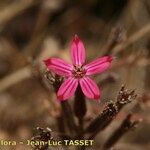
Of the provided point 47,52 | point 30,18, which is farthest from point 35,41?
point 30,18

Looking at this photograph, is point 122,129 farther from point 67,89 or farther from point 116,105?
point 67,89

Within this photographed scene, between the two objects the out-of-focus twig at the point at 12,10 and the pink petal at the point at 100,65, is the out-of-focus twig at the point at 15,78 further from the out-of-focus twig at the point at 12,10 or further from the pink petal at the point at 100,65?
the pink petal at the point at 100,65

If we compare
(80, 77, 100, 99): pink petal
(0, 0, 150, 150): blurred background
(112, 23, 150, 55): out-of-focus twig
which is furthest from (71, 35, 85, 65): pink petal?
(112, 23, 150, 55): out-of-focus twig

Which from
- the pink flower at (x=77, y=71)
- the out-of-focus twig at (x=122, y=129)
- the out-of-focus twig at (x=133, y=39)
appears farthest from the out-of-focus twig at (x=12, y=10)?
the pink flower at (x=77, y=71)

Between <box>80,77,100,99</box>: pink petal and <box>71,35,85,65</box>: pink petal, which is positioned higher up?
<box>71,35,85,65</box>: pink petal

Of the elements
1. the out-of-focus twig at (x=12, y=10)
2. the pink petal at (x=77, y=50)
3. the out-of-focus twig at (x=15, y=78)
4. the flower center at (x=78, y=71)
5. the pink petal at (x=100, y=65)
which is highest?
the out-of-focus twig at (x=12, y=10)

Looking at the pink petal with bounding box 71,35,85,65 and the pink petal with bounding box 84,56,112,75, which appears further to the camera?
the pink petal with bounding box 71,35,85,65

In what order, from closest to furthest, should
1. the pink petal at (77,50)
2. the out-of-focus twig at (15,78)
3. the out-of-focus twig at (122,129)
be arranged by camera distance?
the pink petal at (77,50) → the out-of-focus twig at (122,129) → the out-of-focus twig at (15,78)

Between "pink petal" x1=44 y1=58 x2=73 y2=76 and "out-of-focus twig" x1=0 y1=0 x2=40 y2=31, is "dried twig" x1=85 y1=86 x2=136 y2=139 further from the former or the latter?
"out-of-focus twig" x1=0 y1=0 x2=40 y2=31

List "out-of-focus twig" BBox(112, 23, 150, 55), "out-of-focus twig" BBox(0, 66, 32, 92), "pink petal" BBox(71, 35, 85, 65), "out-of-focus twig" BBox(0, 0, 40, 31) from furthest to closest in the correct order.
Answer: "out-of-focus twig" BBox(0, 0, 40, 31) → "out-of-focus twig" BBox(0, 66, 32, 92) → "out-of-focus twig" BBox(112, 23, 150, 55) → "pink petal" BBox(71, 35, 85, 65)
